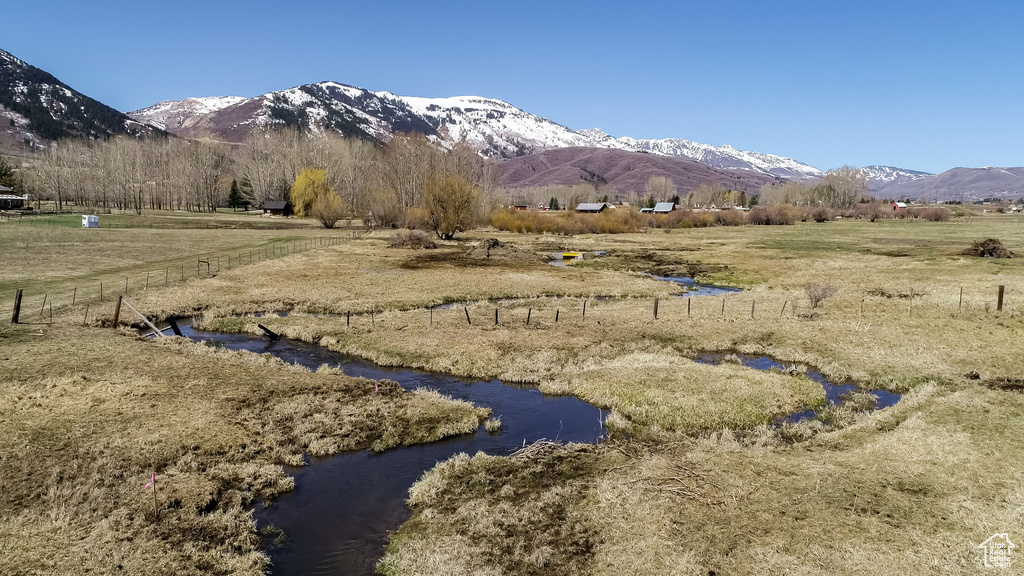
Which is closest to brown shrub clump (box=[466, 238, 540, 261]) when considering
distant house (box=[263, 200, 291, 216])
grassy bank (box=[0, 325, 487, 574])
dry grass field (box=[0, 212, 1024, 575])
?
dry grass field (box=[0, 212, 1024, 575])

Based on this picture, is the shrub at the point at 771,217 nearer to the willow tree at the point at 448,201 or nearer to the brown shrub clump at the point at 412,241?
the willow tree at the point at 448,201

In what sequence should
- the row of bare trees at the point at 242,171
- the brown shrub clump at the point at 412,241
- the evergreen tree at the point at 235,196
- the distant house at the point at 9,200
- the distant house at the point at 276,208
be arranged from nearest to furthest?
the brown shrub clump at the point at 412,241
the distant house at the point at 9,200
the row of bare trees at the point at 242,171
the distant house at the point at 276,208
the evergreen tree at the point at 235,196

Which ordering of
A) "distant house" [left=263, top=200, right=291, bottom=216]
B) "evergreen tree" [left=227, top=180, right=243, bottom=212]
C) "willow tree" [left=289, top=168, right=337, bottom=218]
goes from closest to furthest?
"willow tree" [left=289, top=168, right=337, bottom=218] < "distant house" [left=263, top=200, right=291, bottom=216] < "evergreen tree" [left=227, top=180, right=243, bottom=212]

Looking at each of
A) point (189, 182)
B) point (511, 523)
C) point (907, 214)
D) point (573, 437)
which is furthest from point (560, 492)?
point (907, 214)

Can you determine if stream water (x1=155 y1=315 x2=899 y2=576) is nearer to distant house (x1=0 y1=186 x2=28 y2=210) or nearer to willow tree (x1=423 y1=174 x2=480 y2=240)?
willow tree (x1=423 y1=174 x2=480 y2=240)

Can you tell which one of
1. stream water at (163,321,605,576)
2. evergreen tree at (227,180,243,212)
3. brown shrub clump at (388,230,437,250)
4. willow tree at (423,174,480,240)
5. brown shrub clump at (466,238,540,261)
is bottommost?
stream water at (163,321,605,576)

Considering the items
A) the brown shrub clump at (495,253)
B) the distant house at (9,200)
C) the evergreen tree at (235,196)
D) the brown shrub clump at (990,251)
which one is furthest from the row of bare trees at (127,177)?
the brown shrub clump at (990,251)
